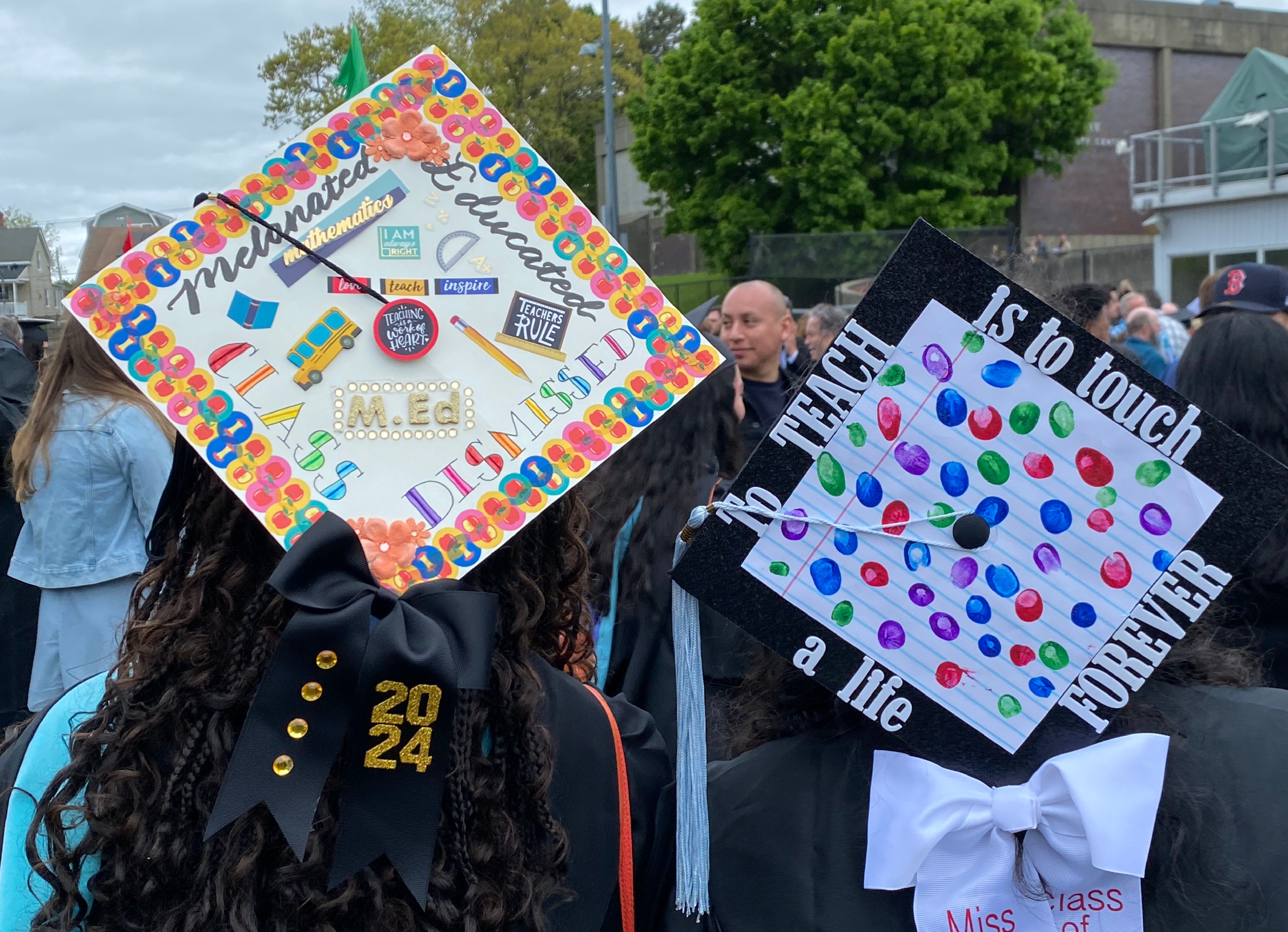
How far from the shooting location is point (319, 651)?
46.9 inches

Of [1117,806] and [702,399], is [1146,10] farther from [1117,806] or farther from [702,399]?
[1117,806]

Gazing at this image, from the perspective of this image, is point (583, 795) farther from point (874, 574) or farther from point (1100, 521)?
point (1100, 521)

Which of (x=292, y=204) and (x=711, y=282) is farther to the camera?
(x=711, y=282)

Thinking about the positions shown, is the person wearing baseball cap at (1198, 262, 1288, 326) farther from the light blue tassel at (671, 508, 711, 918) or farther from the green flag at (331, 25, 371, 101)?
the green flag at (331, 25, 371, 101)

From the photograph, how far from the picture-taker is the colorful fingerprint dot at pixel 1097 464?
51.1 inches

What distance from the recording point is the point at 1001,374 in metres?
1.30

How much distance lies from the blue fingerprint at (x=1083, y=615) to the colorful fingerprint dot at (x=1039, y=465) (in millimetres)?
152

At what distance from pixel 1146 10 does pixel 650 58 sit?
519 inches

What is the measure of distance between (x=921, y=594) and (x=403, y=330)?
66cm

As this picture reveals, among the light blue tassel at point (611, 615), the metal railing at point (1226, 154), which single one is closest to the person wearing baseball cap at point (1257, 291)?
the light blue tassel at point (611, 615)

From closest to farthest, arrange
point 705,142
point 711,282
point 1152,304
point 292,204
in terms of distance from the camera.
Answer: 1. point 292,204
2. point 1152,304
3. point 711,282
4. point 705,142

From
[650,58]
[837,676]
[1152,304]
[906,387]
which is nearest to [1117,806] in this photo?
[837,676]

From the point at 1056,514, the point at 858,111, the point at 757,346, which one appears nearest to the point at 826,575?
the point at 1056,514

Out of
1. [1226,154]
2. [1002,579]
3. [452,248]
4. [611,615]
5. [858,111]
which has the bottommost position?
[1226,154]
